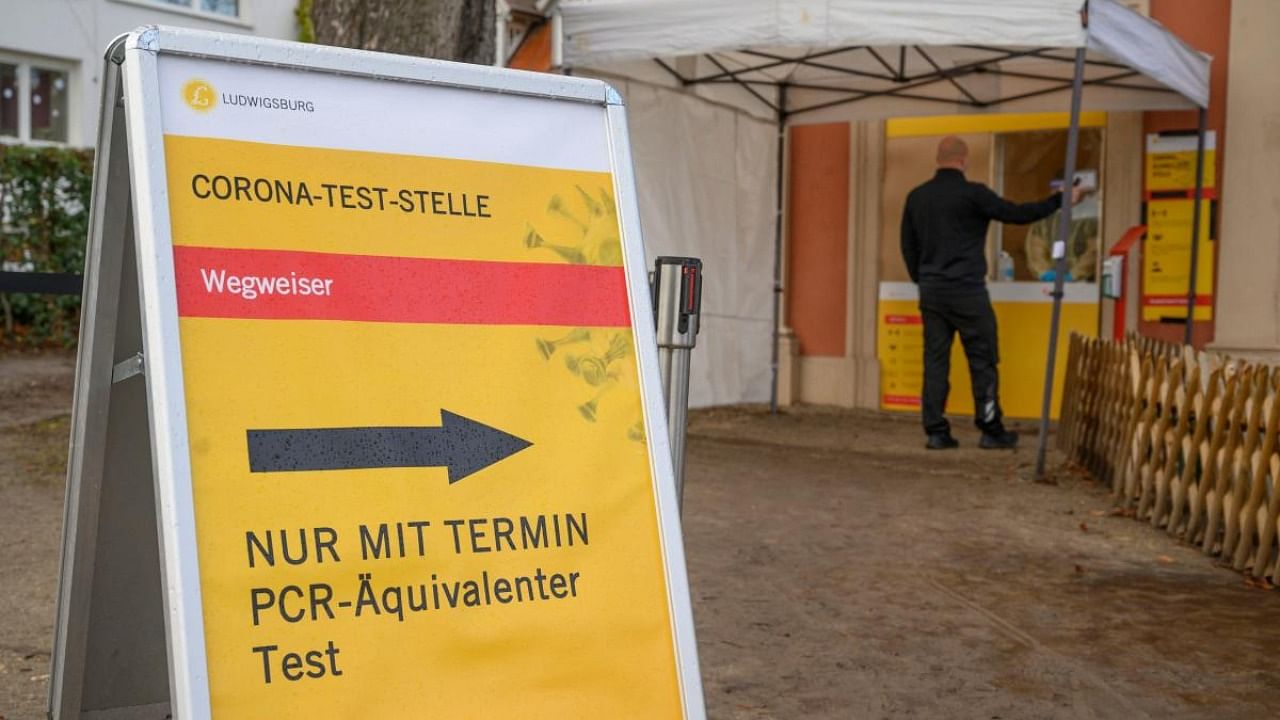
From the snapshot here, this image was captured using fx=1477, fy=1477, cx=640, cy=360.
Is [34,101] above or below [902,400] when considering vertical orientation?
above

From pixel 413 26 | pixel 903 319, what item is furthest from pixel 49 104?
pixel 413 26

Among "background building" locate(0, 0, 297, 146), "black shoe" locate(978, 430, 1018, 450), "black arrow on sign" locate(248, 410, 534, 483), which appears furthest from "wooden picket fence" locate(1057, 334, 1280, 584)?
"background building" locate(0, 0, 297, 146)

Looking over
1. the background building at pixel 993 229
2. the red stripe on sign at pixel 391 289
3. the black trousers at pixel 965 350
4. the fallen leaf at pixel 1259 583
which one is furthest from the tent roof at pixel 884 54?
the red stripe on sign at pixel 391 289

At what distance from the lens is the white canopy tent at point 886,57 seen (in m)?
7.71

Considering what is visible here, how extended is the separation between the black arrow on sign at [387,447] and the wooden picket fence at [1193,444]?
405 centimetres

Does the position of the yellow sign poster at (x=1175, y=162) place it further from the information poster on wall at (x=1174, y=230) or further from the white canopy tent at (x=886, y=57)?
the white canopy tent at (x=886, y=57)

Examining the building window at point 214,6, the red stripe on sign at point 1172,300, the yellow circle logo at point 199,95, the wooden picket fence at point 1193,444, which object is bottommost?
the wooden picket fence at point 1193,444

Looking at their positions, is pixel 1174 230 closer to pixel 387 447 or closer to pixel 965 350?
pixel 965 350

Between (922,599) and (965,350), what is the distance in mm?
4554

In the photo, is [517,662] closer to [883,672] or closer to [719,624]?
[883,672]

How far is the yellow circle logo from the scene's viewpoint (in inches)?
112

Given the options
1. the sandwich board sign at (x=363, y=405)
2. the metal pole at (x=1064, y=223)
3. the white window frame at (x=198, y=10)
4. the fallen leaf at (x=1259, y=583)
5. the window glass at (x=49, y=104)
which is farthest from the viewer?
the white window frame at (x=198, y=10)

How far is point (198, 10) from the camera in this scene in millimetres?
23766

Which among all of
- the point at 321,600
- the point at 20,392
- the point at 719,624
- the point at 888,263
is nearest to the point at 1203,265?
the point at 888,263
